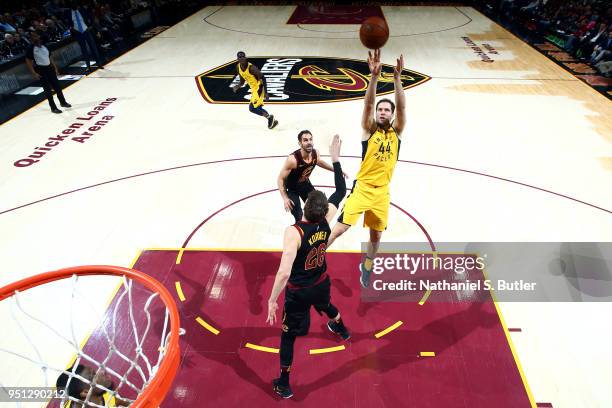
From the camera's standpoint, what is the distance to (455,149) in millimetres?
7812

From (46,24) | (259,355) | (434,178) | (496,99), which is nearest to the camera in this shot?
(259,355)

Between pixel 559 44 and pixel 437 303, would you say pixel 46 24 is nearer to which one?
pixel 437 303

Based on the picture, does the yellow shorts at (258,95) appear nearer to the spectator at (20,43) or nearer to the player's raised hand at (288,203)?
the player's raised hand at (288,203)

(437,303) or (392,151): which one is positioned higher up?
(392,151)

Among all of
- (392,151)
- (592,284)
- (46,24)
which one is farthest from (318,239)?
(46,24)

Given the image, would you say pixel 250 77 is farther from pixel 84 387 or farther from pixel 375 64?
pixel 84 387

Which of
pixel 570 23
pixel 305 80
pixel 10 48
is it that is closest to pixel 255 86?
pixel 305 80

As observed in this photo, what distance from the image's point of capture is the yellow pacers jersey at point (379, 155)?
415 centimetres

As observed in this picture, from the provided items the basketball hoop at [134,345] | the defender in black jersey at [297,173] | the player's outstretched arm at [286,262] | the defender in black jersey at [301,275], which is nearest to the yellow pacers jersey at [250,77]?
the defender in black jersey at [297,173]

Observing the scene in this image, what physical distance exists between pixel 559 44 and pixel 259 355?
15.1 m

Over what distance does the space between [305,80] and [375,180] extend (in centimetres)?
753

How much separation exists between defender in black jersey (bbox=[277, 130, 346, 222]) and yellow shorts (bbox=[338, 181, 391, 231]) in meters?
0.51

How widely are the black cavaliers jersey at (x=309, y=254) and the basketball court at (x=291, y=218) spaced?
1.06m

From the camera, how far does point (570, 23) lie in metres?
14.1
